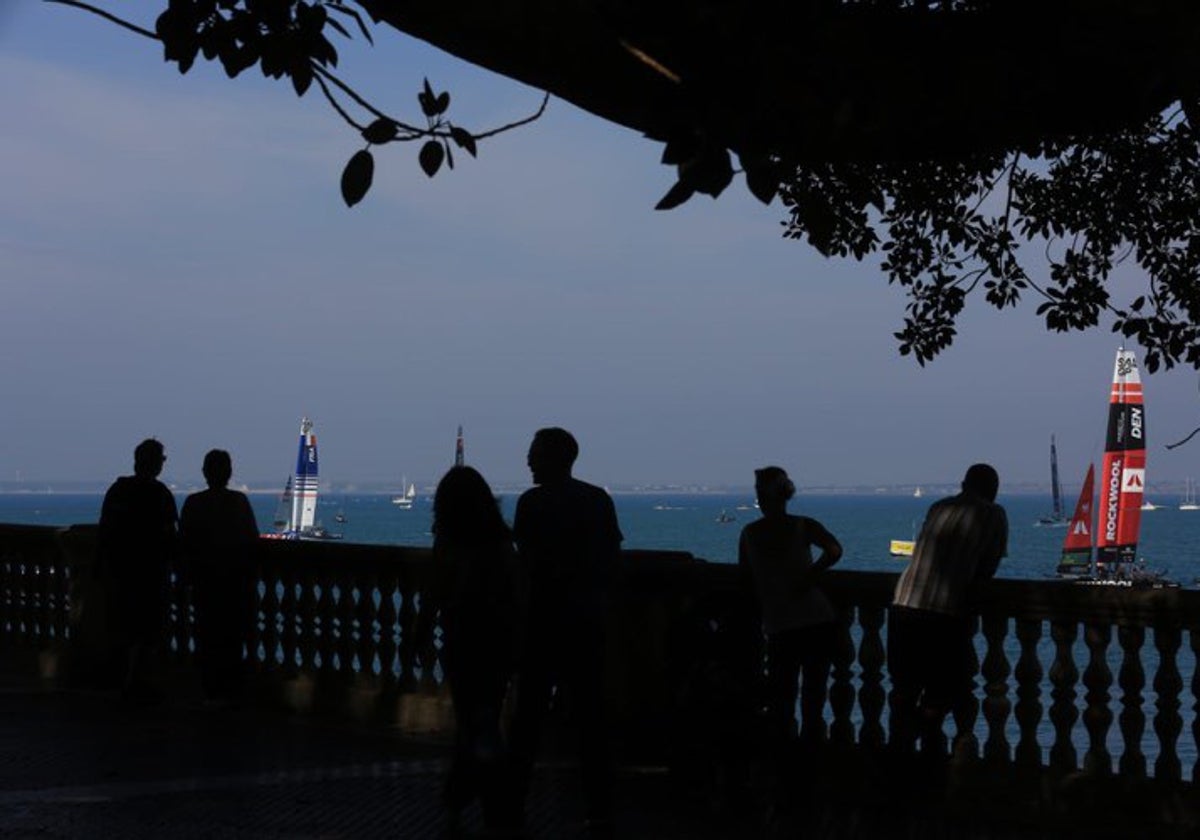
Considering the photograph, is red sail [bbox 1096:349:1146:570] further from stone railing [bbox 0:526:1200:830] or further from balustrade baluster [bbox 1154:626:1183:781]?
balustrade baluster [bbox 1154:626:1183:781]

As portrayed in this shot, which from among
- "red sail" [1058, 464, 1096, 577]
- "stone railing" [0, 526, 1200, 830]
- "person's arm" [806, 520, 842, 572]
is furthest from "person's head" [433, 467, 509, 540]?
"red sail" [1058, 464, 1096, 577]

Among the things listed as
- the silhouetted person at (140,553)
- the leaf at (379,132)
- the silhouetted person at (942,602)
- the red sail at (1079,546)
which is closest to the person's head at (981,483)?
the silhouetted person at (942,602)

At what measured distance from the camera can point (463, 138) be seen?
7293 mm

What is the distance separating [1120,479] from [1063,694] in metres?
76.4

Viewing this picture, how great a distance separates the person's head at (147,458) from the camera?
14461mm

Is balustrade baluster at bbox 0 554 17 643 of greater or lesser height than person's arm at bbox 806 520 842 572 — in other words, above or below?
below

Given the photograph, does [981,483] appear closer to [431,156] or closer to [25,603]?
[431,156]

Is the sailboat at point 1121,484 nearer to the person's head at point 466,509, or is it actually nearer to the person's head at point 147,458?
the person's head at point 147,458

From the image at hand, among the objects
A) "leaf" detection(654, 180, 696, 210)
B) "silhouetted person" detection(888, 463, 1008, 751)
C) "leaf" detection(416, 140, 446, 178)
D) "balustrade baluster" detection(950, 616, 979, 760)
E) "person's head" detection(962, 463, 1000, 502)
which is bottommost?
"balustrade baluster" detection(950, 616, 979, 760)

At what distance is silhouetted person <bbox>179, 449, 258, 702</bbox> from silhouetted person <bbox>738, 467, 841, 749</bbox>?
15.8ft

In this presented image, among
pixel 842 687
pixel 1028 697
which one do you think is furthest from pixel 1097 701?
pixel 842 687

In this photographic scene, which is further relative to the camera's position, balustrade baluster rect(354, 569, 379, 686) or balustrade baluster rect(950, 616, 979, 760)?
balustrade baluster rect(354, 569, 379, 686)

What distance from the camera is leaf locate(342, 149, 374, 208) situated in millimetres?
6359

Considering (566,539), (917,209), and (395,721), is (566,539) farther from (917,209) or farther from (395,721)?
(917,209)
